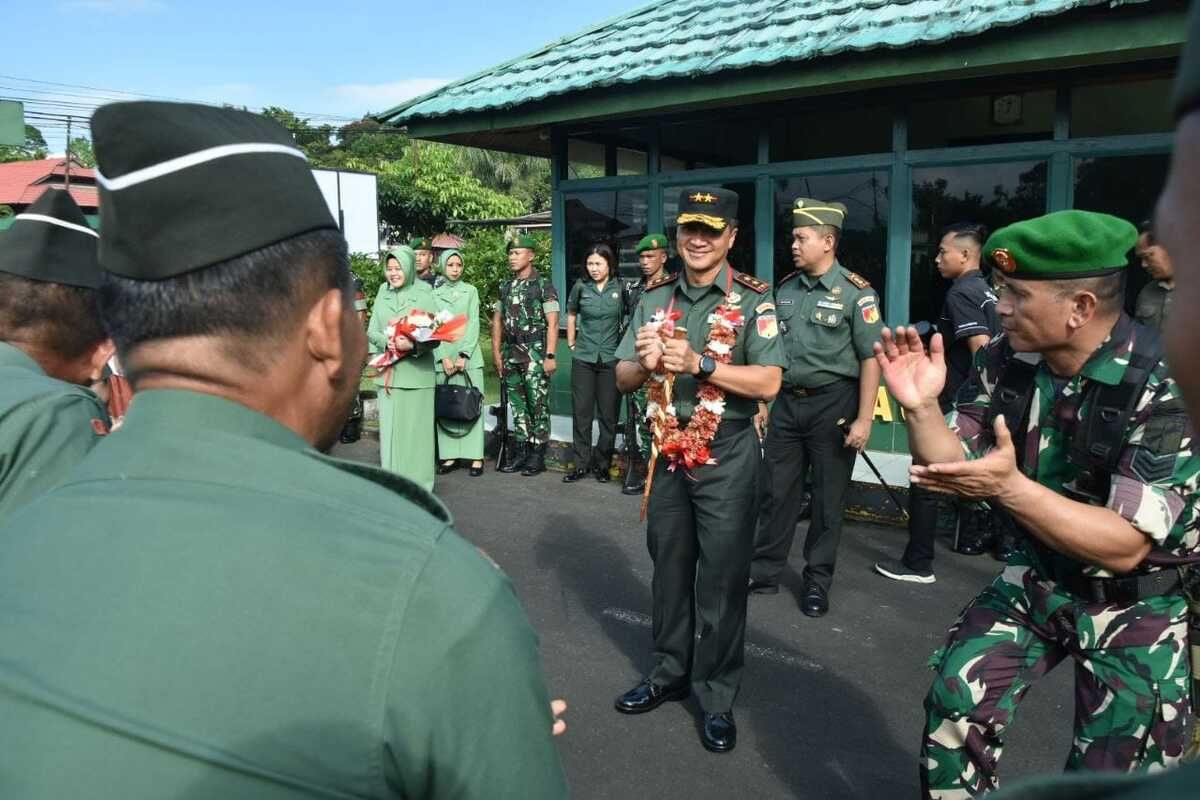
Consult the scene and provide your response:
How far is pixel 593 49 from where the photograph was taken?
26.5 feet

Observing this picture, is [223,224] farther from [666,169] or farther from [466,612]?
[666,169]

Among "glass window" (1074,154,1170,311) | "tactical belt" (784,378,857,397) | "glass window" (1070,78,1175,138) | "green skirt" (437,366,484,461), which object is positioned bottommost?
"green skirt" (437,366,484,461)

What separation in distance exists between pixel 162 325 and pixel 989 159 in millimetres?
6515

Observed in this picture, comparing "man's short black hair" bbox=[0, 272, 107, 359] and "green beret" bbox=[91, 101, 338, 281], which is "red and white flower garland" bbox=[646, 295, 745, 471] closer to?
"man's short black hair" bbox=[0, 272, 107, 359]

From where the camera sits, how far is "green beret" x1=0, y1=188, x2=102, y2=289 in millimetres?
2420

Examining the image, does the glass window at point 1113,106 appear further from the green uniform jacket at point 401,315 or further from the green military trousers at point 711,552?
the green uniform jacket at point 401,315

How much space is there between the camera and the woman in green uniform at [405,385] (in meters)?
7.19

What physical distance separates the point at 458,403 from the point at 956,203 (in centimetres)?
447

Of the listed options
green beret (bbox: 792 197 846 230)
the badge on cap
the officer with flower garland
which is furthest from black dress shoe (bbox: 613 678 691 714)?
green beret (bbox: 792 197 846 230)

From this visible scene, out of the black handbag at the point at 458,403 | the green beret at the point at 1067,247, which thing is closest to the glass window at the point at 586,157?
A: the black handbag at the point at 458,403

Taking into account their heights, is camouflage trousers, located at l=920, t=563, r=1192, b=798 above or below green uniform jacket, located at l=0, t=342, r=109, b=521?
below

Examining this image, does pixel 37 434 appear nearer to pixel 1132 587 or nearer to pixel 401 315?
pixel 1132 587

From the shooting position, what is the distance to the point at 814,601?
5.18 m

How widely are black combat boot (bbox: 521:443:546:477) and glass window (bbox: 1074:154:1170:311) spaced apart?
499 cm
